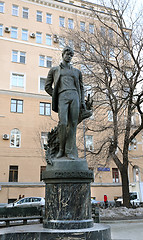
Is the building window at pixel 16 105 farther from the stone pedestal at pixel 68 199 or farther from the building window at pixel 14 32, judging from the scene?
the stone pedestal at pixel 68 199

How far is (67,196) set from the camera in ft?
16.1

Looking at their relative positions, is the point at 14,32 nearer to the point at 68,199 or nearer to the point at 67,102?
the point at 67,102

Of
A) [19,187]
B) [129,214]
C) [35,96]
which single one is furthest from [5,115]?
[129,214]

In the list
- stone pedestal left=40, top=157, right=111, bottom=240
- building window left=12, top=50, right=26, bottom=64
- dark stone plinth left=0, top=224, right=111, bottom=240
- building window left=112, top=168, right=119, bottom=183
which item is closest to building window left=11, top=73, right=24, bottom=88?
building window left=12, top=50, right=26, bottom=64

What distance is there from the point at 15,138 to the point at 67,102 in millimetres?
21057

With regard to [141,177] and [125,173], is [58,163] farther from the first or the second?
[141,177]

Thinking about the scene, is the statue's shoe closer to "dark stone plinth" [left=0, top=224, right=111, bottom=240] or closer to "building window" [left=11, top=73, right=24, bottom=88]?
"dark stone plinth" [left=0, top=224, right=111, bottom=240]

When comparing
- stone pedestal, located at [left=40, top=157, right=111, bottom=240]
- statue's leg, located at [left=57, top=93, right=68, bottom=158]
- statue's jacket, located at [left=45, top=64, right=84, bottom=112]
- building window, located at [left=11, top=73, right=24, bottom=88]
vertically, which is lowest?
stone pedestal, located at [left=40, top=157, right=111, bottom=240]

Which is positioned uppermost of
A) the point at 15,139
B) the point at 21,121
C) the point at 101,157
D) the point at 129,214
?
the point at 21,121

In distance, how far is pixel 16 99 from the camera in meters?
26.9

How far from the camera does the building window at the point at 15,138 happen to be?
2562cm

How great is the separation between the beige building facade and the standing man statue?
17967mm

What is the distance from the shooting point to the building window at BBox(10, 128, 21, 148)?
2562 centimetres

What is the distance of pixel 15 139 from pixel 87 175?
21587 millimetres
